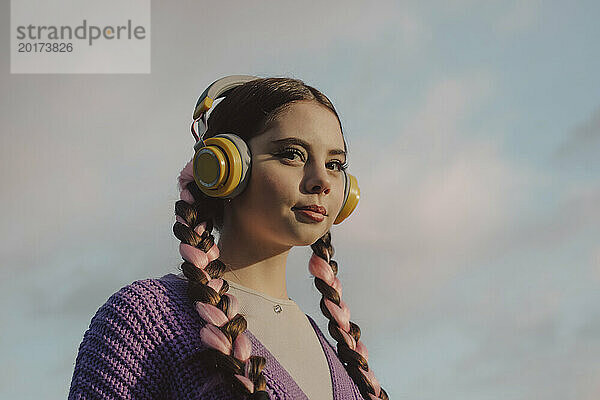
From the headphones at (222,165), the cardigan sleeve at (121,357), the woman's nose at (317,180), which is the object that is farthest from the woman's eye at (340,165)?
the cardigan sleeve at (121,357)

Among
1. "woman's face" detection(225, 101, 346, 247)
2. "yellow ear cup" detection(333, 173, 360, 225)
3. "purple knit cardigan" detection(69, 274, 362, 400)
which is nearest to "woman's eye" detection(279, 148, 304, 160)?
"woman's face" detection(225, 101, 346, 247)

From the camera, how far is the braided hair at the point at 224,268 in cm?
277

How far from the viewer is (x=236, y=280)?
308cm

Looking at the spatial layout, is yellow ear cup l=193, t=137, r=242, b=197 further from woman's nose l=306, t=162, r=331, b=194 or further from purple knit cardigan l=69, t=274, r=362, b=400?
purple knit cardigan l=69, t=274, r=362, b=400

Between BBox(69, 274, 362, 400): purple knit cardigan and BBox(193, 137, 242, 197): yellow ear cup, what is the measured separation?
15.2 inches

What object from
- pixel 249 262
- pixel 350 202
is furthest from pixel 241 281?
pixel 350 202

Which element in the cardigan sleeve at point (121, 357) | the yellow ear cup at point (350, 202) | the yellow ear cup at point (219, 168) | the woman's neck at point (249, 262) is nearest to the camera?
the cardigan sleeve at point (121, 357)

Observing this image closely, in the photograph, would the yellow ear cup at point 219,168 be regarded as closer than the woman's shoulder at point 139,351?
No

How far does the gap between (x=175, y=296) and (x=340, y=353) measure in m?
0.76

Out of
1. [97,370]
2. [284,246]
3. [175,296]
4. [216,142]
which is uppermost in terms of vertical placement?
[216,142]

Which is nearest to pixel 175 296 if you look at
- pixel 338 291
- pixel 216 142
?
pixel 216 142

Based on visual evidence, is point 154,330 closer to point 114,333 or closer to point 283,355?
point 114,333

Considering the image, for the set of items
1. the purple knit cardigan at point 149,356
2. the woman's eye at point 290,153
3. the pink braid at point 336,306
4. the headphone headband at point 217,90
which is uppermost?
the headphone headband at point 217,90

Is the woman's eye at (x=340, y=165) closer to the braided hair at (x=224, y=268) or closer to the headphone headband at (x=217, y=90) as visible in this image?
the braided hair at (x=224, y=268)
